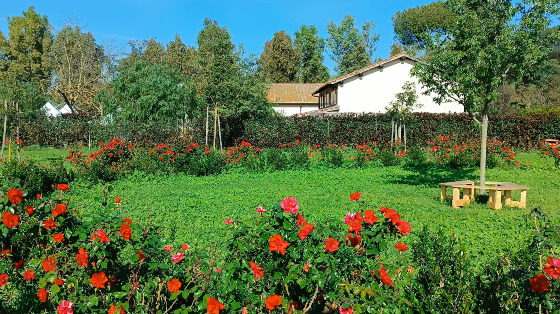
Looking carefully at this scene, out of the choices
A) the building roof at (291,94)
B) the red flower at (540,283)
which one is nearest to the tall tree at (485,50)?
the red flower at (540,283)

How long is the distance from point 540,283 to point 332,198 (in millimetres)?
6425

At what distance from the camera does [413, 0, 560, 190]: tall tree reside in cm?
799

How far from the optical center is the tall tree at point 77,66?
34.2 m

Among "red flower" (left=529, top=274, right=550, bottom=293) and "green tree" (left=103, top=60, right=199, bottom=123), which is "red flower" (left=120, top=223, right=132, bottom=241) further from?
"green tree" (left=103, top=60, right=199, bottom=123)

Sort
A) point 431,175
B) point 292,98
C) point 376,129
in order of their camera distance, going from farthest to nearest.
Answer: point 292,98 < point 376,129 < point 431,175

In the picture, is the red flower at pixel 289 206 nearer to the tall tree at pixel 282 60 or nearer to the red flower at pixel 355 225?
the red flower at pixel 355 225

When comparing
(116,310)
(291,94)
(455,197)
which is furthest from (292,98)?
(116,310)

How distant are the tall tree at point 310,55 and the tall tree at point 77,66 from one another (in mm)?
27760

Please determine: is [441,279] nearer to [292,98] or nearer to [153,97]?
[153,97]

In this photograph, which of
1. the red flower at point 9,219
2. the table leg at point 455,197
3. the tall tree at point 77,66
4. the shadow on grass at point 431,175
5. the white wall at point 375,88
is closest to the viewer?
the red flower at point 9,219

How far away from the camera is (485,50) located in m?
8.39

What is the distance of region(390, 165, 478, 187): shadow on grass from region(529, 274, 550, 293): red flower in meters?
8.72

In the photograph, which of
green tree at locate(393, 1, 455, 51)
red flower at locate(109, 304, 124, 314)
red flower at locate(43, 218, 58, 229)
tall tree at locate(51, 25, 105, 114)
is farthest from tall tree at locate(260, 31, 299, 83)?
red flower at locate(109, 304, 124, 314)

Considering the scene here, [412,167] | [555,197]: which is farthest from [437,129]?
[555,197]
